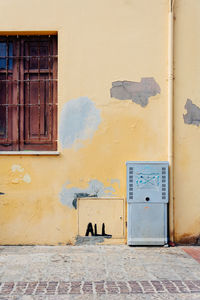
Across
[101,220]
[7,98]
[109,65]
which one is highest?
[109,65]

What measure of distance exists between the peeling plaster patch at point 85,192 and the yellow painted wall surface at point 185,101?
3.75 feet

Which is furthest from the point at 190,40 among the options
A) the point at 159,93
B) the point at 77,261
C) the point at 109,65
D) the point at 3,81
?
the point at 77,261

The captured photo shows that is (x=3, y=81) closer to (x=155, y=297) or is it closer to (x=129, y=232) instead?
(x=129, y=232)

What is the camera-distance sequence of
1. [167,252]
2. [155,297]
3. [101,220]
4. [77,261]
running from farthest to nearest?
1. [101,220]
2. [167,252]
3. [77,261]
4. [155,297]

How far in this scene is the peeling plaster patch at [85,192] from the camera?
220 inches

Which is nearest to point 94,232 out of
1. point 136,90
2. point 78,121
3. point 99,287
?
point 99,287

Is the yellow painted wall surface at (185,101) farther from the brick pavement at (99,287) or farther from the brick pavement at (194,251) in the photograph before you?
the brick pavement at (99,287)

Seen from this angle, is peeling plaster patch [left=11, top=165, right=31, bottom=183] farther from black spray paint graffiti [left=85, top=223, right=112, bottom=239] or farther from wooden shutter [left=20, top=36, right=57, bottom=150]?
black spray paint graffiti [left=85, top=223, right=112, bottom=239]

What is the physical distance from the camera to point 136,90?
5.64 meters

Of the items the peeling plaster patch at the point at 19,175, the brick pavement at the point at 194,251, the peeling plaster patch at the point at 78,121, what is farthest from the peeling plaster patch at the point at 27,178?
the brick pavement at the point at 194,251

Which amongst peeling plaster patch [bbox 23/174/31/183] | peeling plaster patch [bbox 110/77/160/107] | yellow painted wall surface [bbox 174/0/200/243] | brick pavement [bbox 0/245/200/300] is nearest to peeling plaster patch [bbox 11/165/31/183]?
peeling plaster patch [bbox 23/174/31/183]

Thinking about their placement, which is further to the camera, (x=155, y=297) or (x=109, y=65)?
(x=109, y=65)

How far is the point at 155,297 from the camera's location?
3.67 m

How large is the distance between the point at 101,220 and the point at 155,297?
6.69 feet
